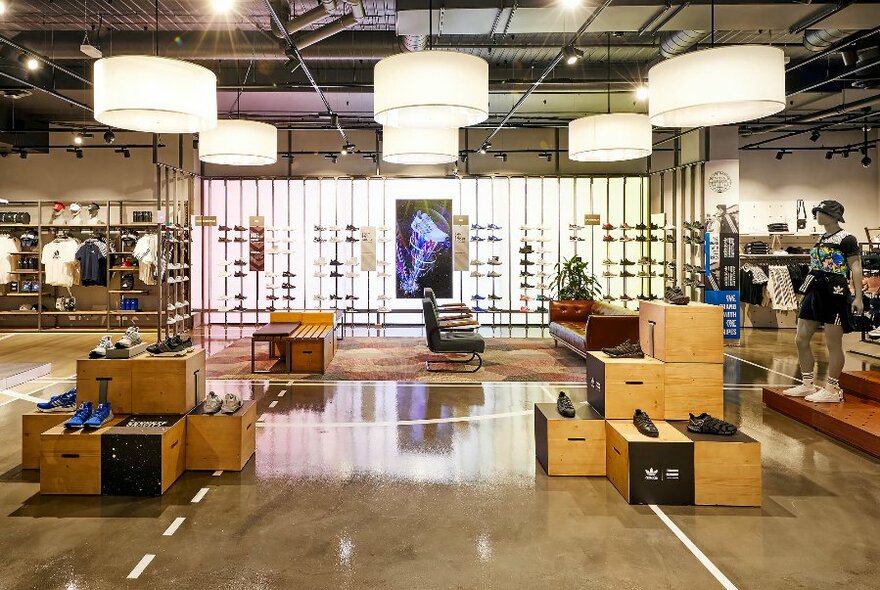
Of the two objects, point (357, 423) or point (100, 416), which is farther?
point (357, 423)

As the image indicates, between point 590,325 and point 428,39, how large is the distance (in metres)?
3.97

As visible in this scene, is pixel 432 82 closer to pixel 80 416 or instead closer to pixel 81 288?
pixel 80 416

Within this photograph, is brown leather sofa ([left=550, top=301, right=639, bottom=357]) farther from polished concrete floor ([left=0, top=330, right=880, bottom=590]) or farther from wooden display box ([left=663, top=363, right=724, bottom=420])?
wooden display box ([left=663, top=363, right=724, bottom=420])

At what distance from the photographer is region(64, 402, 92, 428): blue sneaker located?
378 cm

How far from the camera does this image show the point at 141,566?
2.85 meters

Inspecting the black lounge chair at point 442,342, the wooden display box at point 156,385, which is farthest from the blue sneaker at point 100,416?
the black lounge chair at point 442,342

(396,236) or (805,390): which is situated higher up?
(396,236)

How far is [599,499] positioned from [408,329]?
861cm

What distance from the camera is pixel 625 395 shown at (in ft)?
13.3

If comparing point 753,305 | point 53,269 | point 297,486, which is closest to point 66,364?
point 53,269

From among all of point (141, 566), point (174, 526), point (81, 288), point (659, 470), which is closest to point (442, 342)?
point (659, 470)

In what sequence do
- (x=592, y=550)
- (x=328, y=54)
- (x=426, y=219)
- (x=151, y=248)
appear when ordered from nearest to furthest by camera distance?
1. (x=592, y=550)
2. (x=328, y=54)
3. (x=151, y=248)
4. (x=426, y=219)

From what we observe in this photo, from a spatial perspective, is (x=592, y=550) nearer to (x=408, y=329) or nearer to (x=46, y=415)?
(x=46, y=415)

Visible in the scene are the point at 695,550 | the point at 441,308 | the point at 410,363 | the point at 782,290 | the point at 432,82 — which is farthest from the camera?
the point at 782,290
